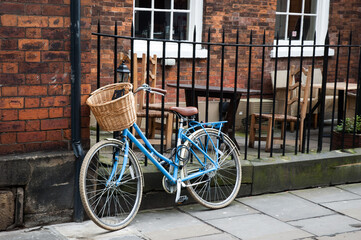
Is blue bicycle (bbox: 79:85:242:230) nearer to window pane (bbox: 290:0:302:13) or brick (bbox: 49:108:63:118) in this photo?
brick (bbox: 49:108:63:118)

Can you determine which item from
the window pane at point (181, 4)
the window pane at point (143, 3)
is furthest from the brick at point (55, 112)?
the window pane at point (181, 4)

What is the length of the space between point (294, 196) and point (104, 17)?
3.96 meters

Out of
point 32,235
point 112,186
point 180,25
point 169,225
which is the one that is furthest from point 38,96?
→ point 180,25

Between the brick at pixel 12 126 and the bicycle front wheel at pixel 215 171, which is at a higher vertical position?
the brick at pixel 12 126

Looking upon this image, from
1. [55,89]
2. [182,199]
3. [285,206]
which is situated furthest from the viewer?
[285,206]

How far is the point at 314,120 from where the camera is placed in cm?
944

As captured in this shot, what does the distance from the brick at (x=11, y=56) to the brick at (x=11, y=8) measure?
0.31 metres

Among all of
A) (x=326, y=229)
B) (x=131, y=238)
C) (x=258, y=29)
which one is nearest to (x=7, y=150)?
(x=131, y=238)

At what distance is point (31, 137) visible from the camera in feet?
15.0

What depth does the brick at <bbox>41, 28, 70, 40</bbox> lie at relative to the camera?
14.8ft

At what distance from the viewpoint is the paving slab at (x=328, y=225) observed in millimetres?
4754

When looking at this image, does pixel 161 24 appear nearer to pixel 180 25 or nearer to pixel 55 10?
pixel 180 25

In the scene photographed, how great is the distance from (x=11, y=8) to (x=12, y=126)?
0.90m

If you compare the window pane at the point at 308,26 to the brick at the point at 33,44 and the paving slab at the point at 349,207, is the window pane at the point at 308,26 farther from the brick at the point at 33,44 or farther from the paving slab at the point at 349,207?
the brick at the point at 33,44
